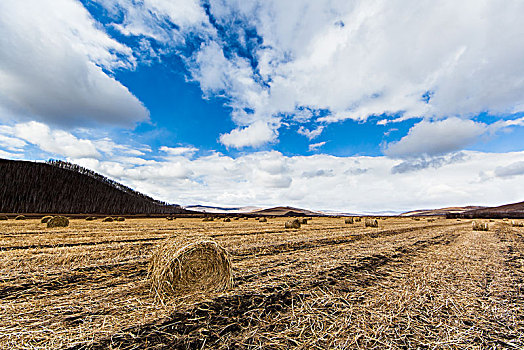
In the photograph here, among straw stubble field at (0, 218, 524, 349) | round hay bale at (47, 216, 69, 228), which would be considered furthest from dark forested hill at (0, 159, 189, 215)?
straw stubble field at (0, 218, 524, 349)

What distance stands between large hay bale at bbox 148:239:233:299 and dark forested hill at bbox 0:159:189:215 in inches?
2954

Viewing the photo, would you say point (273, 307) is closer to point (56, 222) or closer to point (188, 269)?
point (188, 269)

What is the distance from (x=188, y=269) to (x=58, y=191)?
264 ft

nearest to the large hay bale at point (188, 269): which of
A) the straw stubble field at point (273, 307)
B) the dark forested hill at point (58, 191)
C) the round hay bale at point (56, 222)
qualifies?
the straw stubble field at point (273, 307)

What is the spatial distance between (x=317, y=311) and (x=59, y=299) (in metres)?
5.17

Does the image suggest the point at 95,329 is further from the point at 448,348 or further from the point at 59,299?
the point at 448,348

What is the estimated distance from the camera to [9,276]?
6309 millimetres

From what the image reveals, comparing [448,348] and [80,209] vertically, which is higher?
[80,209]

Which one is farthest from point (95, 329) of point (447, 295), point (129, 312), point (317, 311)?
point (447, 295)

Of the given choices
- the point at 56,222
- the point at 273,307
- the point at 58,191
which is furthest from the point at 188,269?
the point at 58,191

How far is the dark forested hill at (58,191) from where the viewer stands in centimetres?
5997

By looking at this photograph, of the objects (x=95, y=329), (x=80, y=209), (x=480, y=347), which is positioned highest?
(x=80, y=209)

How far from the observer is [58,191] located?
65.6 metres

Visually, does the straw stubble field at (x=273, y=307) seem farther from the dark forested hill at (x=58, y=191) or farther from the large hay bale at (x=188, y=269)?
the dark forested hill at (x=58, y=191)
